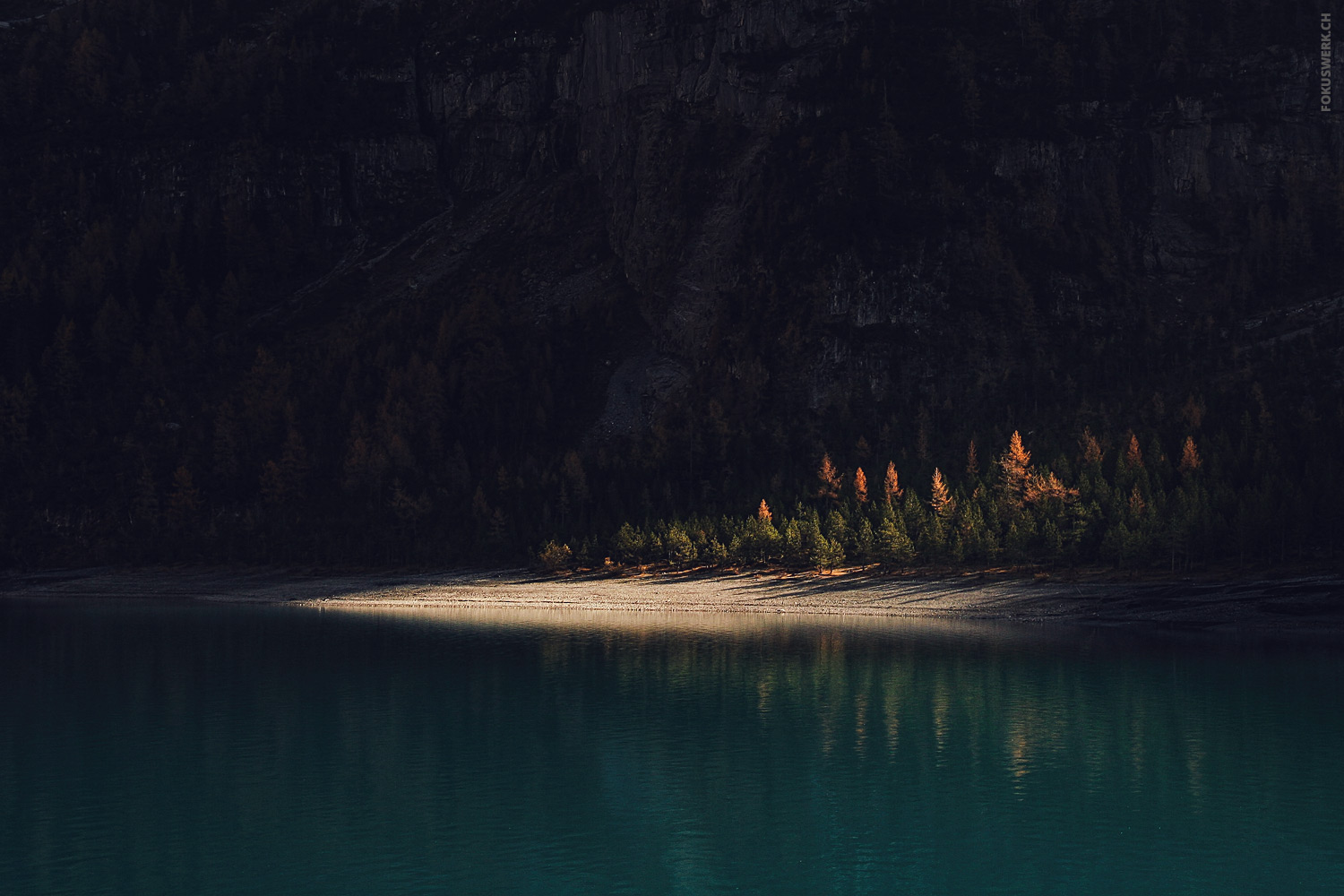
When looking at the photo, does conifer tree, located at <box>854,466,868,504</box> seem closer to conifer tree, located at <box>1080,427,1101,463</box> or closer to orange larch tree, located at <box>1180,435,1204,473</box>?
conifer tree, located at <box>1080,427,1101,463</box>

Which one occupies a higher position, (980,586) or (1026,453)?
(1026,453)

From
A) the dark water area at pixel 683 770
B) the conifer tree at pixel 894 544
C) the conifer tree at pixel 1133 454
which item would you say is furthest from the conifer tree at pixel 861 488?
the dark water area at pixel 683 770

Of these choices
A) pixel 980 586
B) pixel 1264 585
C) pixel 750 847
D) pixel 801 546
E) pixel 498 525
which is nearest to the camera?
pixel 750 847

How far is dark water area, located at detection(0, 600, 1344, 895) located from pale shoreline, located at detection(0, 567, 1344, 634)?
14.6 m

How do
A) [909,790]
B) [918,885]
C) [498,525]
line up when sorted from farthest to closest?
[498,525] → [909,790] → [918,885]

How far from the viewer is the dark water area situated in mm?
46969

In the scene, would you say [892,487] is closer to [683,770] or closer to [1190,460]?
[1190,460]

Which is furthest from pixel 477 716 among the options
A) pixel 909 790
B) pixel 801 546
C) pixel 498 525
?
pixel 498 525

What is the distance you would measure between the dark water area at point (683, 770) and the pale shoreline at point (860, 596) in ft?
47.8

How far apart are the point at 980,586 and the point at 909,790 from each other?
8869 cm

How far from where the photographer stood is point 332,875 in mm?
46125

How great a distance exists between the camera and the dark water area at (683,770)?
154 ft

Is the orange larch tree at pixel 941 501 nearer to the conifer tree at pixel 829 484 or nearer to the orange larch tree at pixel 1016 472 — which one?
the orange larch tree at pixel 1016 472

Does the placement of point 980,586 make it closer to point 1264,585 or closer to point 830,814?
point 1264,585
